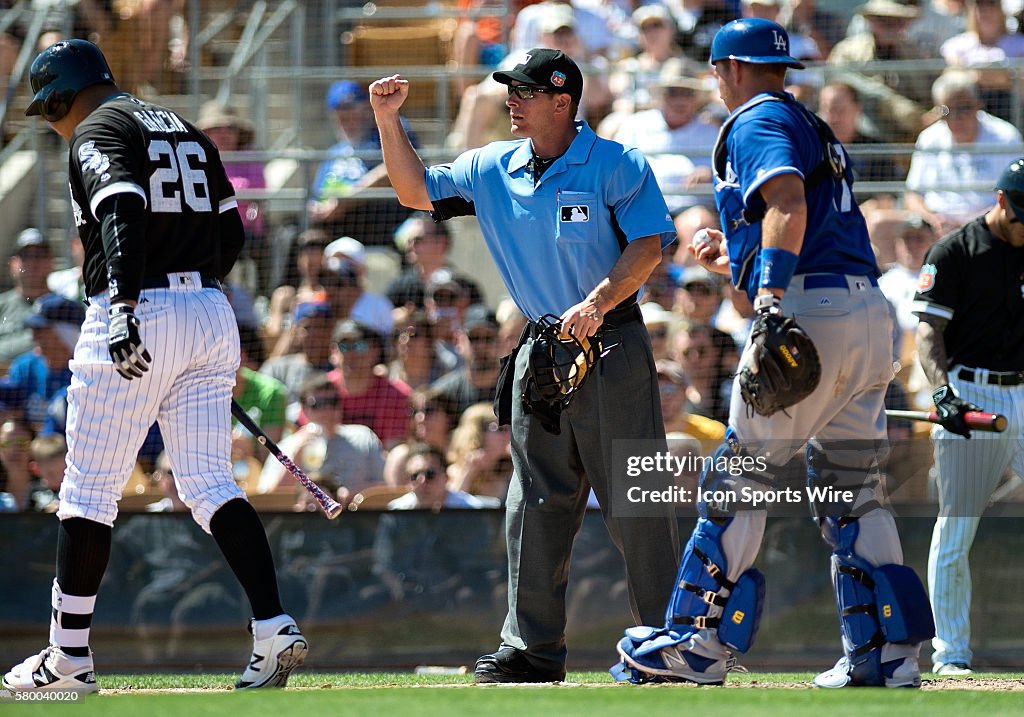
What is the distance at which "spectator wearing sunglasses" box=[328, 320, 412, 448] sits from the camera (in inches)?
354

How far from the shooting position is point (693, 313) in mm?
9430

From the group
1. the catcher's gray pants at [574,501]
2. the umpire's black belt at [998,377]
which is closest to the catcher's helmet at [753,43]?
the catcher's gray pants at [574,501]

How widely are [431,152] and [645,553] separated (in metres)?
5.66

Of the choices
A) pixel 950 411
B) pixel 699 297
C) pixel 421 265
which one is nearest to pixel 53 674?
pixel 950 411

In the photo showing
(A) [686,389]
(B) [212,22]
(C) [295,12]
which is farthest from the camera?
(B) [212,22]

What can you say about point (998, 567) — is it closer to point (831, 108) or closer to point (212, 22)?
point (831, 108)

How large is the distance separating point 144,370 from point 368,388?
4.18 metres

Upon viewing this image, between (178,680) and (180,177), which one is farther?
(178,680)

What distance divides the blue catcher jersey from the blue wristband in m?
0.09

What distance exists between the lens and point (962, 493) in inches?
267

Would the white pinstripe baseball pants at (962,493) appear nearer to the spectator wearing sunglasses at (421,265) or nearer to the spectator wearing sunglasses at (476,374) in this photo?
the spectator wearing sunglasses at (476,374)

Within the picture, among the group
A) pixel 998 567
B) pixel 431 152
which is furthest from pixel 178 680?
pixel 431 152

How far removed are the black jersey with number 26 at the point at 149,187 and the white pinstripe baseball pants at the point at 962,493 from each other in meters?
3.51

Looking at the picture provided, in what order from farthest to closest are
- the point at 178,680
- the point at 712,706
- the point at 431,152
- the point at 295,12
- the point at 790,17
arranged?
1. the point at 295,12
2. the point at 790,17
3. the point at 431,152
4. the point at 178,680
5. the point at 712,706
